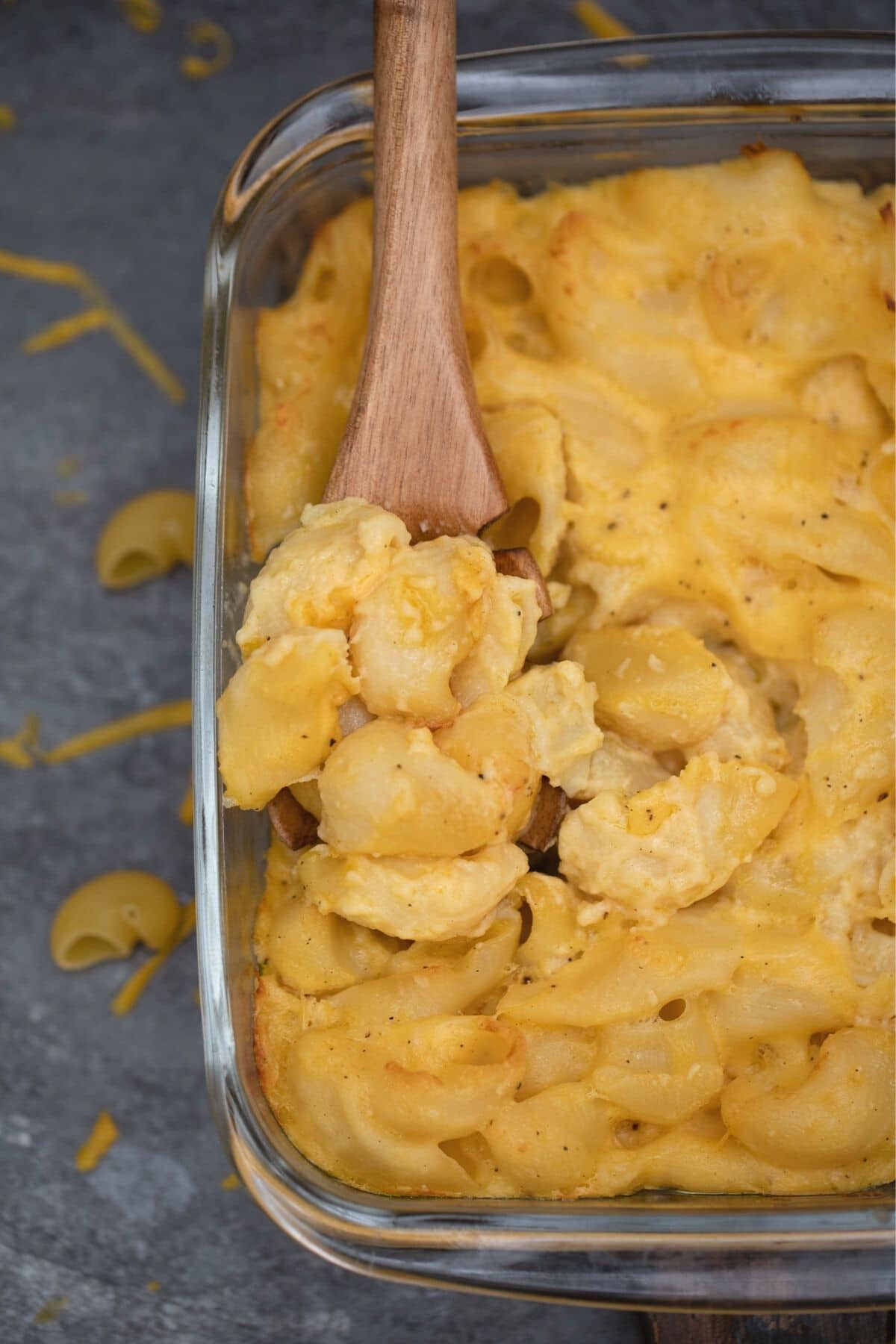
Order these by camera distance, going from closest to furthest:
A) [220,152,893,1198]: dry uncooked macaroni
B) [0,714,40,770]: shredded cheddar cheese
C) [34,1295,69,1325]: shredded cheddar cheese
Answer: [220,152,893,1198]: dry uncooked macaroni, [34,1295,69,1325]: shredded cheddar cheese, [0,714,40,770]: shredded cheddar cheese

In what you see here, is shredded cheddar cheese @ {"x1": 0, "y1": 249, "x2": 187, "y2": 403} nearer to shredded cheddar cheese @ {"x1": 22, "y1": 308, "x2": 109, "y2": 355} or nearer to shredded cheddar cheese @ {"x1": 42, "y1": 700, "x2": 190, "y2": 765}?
shredded cheddar cheese @ {"x1": 22, "y1": 308, "x2": 109, "y2": 355}

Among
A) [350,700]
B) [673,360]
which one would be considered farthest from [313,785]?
[673,360]

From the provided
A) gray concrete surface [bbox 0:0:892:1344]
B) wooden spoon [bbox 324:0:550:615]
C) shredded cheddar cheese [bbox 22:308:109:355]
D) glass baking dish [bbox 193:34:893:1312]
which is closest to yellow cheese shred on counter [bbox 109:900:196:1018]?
gray concrete surface [bbox 0:0:892:1344]

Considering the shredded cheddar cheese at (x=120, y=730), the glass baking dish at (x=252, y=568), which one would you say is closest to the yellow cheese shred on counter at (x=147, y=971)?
the shredded cheddar cheese at (x=120, y=730)

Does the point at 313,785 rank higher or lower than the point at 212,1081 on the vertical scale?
higher

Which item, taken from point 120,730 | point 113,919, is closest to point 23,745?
point 120,730

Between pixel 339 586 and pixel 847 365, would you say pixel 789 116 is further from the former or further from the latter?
pixel 339 586
